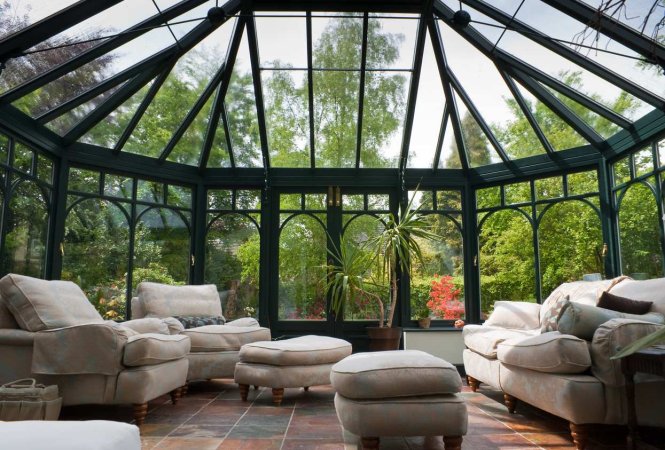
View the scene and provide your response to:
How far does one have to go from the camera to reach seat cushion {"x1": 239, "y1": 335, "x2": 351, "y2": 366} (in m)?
4.23

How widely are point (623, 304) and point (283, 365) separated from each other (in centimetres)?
263

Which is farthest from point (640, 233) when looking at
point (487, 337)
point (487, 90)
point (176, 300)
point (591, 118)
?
point (176, 300)

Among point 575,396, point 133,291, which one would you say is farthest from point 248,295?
point 575,396

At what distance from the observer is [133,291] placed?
20.7 feet

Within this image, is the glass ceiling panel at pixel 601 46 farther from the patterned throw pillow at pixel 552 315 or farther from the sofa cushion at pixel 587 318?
the sofa cushion at pixel 587 318

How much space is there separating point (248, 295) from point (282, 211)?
129cm

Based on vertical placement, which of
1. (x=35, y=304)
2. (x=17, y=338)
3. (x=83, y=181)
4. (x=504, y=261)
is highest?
(x=83, y=181)

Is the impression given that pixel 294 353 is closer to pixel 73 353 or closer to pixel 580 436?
pixel 73 353

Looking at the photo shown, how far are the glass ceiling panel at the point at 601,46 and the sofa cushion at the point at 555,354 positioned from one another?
2.83m

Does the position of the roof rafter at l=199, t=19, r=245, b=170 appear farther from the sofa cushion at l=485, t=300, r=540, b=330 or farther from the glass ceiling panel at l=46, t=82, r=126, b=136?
the sofa cushion at l=485, t=300, r=540, b=330

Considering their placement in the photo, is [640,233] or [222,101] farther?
[222,101]

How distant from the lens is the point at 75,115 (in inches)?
221

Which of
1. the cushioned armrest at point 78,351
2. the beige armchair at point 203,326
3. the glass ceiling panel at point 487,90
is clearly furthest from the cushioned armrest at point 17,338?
the glass ceiling panel at point 487,90

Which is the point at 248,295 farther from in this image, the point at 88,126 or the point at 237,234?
the point at 88,126
